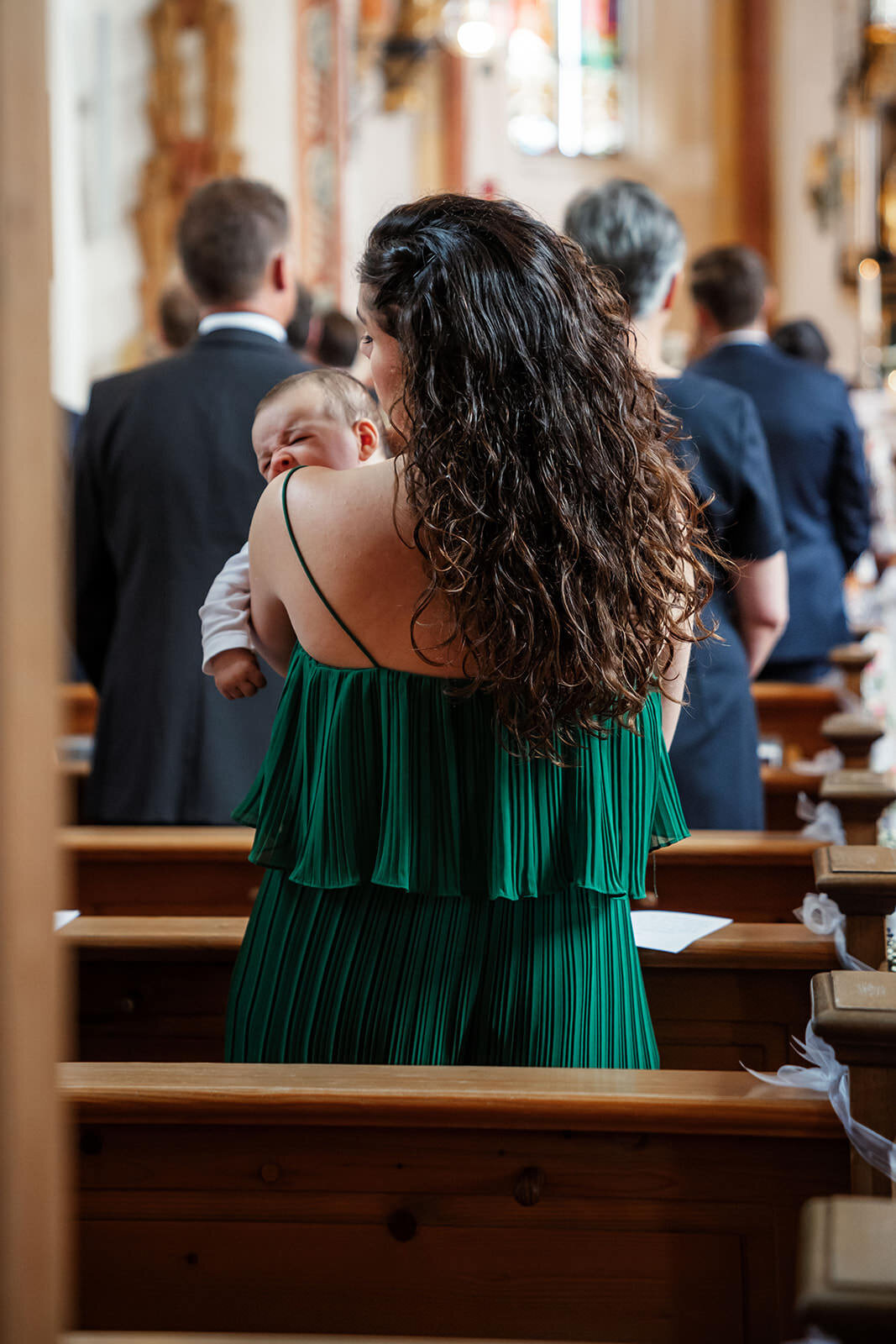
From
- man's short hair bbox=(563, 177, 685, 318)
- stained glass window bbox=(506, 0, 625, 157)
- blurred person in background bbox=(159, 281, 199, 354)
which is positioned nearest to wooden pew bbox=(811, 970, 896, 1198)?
man's short hair bbox=(563, 177, 685, 318)

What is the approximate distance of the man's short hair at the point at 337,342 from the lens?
409 cm

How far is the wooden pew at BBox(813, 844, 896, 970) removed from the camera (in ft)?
5.50

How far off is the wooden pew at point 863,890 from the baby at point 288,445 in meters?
0.71

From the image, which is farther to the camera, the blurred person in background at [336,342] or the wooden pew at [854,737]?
the blurred person in background at [336,342]

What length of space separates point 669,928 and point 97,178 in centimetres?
447

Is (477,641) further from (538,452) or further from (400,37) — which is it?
(400,37)

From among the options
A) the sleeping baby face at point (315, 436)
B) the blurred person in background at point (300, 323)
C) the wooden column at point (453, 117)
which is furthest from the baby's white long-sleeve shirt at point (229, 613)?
the wooden column at point (453, 117)

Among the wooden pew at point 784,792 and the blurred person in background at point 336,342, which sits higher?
the blurred person in background at point 336,342

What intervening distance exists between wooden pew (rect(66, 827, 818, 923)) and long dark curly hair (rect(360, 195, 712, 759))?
631 millimetres

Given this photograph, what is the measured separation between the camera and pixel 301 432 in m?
1.47

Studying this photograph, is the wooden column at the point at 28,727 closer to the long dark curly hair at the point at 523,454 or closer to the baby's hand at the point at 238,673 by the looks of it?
the long dark curly hair at the point at 523,454

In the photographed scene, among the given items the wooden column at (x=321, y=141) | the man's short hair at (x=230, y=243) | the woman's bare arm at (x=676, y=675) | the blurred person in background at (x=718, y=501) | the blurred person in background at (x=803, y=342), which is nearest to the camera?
the woman's bare arm at (x=676, y=675)

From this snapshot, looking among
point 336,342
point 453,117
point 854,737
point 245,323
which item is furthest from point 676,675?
point 453,117

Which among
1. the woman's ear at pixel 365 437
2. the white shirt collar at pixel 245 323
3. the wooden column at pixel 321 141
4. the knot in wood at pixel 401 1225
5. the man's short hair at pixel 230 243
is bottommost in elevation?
the knot in wood at pixel 401 1225
